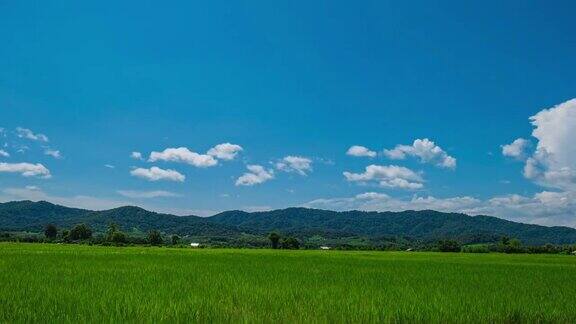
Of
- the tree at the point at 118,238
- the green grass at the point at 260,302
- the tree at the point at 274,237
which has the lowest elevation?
the green grass at the point at 260,302

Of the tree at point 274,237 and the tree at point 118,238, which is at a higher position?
the tree at point 274,237

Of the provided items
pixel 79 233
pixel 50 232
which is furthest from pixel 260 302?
pixel 50 232

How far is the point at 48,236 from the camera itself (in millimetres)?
104375

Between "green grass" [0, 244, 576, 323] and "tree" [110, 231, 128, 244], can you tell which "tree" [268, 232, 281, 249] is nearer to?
"tree" [110, 231, 128, 244]

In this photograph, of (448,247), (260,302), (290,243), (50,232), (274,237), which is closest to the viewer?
(260,302)

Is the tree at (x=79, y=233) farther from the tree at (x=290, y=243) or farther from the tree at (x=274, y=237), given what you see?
the tree at (x=290, y=243)

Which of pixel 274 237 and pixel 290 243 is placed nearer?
pixel 290 243

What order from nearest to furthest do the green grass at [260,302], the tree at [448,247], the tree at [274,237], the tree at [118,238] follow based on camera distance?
the green grass at [260,302] → the tree at [448,247] → the tree at [118,238] → the tree at [274,237]

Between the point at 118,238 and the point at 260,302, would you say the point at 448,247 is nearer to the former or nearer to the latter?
the point at 118,238

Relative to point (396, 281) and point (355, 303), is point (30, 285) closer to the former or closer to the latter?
point (355, 303)

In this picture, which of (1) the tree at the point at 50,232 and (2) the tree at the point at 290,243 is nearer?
(2) the tree at the point at 290,243

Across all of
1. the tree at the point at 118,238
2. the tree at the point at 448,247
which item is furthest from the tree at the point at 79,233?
the tree at the point at 448,247

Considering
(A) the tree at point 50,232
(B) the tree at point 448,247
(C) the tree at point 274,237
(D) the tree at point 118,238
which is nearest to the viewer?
(B) the tree at point 448,247

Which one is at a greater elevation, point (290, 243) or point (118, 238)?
point (290, 243)
